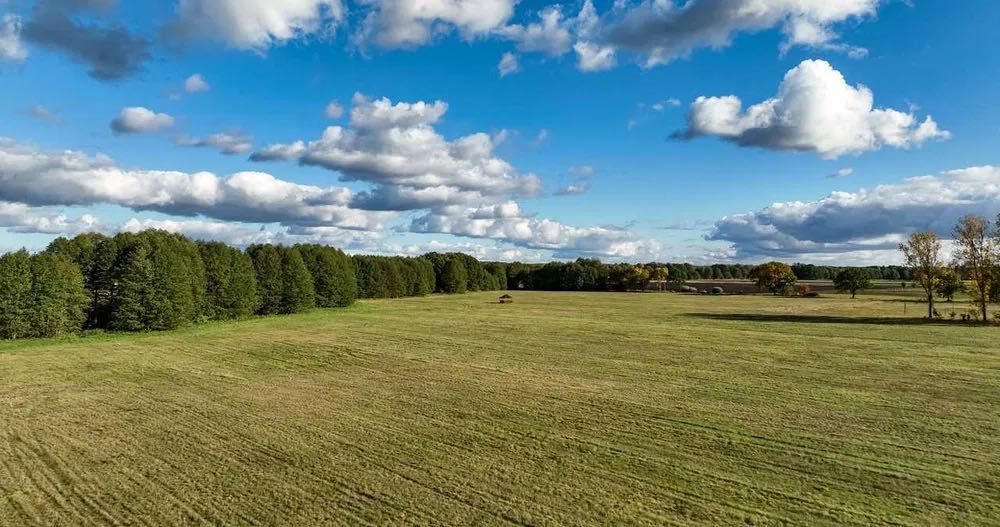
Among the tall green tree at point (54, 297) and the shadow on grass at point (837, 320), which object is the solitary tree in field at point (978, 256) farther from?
the tall green tree at point (54, 297)

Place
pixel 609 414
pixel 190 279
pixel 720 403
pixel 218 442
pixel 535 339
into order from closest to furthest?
pixel 218 442 → pixel 609 414 → pixel 720 403 → pixel 535 339 → pixel 190 279

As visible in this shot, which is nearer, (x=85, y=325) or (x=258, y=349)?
(x=258, y=349)

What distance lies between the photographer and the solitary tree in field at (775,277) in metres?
120

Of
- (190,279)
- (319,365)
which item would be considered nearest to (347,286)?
(190,279)

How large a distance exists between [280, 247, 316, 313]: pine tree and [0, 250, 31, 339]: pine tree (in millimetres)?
28994

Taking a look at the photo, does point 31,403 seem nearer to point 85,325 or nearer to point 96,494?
point 96,494

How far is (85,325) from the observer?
50.7 m

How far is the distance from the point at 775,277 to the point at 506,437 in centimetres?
12124

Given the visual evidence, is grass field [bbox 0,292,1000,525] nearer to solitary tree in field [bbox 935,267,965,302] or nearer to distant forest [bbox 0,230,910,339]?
distant forest [bbox 0,230,910,339]

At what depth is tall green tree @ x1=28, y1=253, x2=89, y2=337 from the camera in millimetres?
43094

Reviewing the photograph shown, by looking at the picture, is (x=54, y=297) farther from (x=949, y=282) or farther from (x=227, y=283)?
(x=949, y=282)

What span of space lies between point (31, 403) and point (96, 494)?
13.2 meters

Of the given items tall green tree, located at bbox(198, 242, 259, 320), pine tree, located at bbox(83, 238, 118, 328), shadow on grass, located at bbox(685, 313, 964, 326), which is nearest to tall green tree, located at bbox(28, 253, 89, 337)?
pine tree, located at bbox(83, 238, 118, 328)

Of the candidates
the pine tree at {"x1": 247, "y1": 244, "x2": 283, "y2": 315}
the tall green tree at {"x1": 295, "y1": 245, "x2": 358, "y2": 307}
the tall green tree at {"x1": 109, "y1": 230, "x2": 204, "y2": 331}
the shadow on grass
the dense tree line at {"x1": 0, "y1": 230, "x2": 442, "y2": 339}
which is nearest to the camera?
the dense tree line at {"x1": 0, "y1": 230, "x2": 442, "y2": 339}
